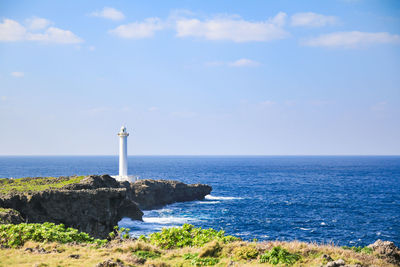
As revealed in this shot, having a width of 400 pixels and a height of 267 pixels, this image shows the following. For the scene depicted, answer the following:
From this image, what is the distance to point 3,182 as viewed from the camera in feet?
144

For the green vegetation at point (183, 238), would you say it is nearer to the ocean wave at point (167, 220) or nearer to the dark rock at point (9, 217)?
the dark rock at point (9, 217)

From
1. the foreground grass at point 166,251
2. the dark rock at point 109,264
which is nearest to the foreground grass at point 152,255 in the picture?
the foreground grass at point 166,251

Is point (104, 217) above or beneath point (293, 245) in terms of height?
beneath

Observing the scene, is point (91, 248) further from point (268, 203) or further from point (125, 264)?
point (268, 203)

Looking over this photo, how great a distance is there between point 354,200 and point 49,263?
7130 centimetres

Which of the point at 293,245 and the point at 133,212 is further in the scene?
the point at 133,212

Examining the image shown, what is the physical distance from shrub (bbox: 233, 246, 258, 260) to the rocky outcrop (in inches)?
1950

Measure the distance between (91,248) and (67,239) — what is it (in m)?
2.07

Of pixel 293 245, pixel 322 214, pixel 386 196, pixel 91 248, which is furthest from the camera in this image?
pixel 386 196

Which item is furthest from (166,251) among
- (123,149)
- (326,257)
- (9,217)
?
(123,149)

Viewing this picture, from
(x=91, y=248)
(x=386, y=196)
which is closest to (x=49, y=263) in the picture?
(x=91, y=248)

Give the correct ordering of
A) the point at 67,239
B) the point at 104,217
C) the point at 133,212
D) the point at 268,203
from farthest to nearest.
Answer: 1. the point at 268,203
2. the point at 133,212
3. the point at 104,217
4. the point at 67,239

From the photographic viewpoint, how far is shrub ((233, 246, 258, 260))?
14.6 m

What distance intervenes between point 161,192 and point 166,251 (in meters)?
52.8
